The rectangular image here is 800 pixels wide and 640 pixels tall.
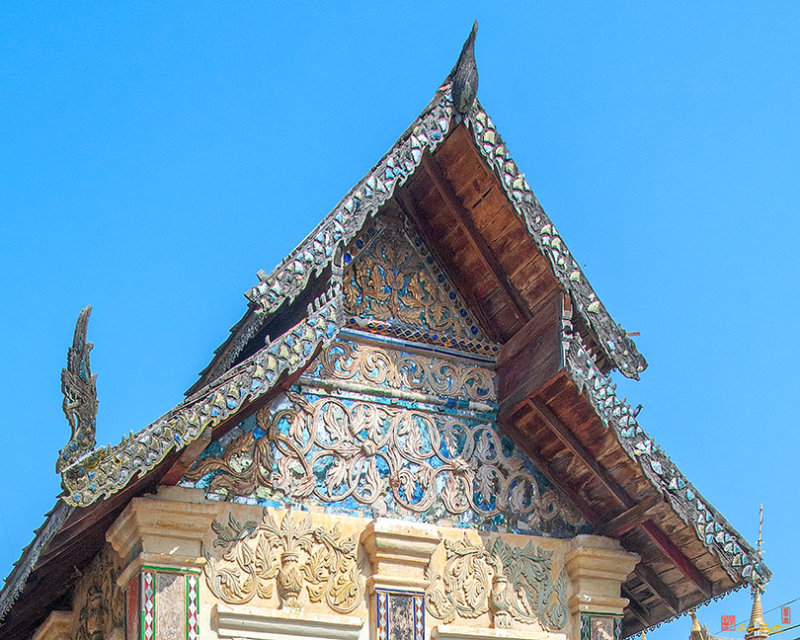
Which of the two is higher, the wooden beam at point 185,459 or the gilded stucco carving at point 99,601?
the wooden beam at point 185,459

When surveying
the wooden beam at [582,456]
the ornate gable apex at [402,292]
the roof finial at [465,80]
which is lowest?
the wooden beam at [582,456]

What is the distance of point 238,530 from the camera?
29.3 ft

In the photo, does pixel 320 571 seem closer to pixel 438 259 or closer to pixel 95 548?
pixel 95 548

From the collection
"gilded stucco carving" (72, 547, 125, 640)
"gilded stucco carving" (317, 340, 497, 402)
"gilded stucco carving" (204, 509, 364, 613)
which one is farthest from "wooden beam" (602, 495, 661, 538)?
"gilded stucco carving" (72, 547, 125, 640)

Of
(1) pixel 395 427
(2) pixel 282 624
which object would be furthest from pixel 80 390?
(1) pixel 395 427

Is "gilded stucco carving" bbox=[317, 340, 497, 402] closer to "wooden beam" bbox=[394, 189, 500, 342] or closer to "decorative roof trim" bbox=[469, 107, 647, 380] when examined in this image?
"wooden beam" bbox=[394, 189, 500, 342]

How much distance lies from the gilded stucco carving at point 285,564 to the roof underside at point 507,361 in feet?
2.15

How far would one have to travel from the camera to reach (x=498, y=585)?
9586 millimetres

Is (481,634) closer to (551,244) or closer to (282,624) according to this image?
(282,624)

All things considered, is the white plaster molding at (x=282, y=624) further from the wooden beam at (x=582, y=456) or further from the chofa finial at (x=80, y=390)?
the wooden beam at (x=582, y=456)

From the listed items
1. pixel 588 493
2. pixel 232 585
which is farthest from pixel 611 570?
pixel 232 585

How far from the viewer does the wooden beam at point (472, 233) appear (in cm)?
1009

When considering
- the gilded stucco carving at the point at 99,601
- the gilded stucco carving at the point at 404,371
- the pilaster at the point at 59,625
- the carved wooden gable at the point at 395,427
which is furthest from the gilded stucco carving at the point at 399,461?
the pilaster at the point at 59,625

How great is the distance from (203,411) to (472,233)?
2.80 meters
